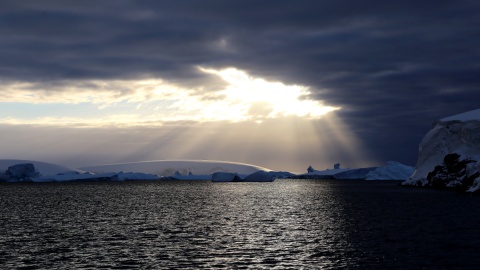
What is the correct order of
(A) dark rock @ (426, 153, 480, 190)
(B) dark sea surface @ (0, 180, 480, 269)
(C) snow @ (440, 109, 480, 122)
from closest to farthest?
→ (B) dark sea surface @ (0, 180, 480, 269), (A) dark rock @ (426, 153, 480, 190), (C) snow @ (440, 109, 480, 122)

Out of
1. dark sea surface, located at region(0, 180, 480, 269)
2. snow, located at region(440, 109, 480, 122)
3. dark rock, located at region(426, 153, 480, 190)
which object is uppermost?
snow, located at region(440, 109, 480, 122)

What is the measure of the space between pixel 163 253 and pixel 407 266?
16.9 metres

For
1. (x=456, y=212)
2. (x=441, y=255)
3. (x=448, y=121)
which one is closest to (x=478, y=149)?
(x=448, y=121)

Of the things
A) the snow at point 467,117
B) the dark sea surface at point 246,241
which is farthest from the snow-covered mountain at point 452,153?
the dark sea surface at point 246,241

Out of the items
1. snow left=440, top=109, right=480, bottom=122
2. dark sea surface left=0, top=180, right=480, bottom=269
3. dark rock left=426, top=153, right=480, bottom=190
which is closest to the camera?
dark sea surface left=0, top=180, right=480, bottom=269

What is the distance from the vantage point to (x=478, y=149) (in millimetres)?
117812

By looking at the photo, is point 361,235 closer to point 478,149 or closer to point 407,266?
point 407,266

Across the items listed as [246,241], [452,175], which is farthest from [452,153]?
[246,241]

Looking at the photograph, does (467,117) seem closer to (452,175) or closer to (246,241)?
(452,175)

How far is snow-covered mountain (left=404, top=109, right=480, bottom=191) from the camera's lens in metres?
117

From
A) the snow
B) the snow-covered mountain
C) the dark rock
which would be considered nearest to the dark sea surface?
the dark rock

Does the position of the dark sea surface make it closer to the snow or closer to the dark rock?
the dark rock

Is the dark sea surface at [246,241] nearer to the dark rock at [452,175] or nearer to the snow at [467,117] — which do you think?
the dark rock at [452,175]

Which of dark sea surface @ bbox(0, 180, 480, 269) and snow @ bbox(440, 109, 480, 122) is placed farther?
snow @ bbox(440, 109, 480, 122)
